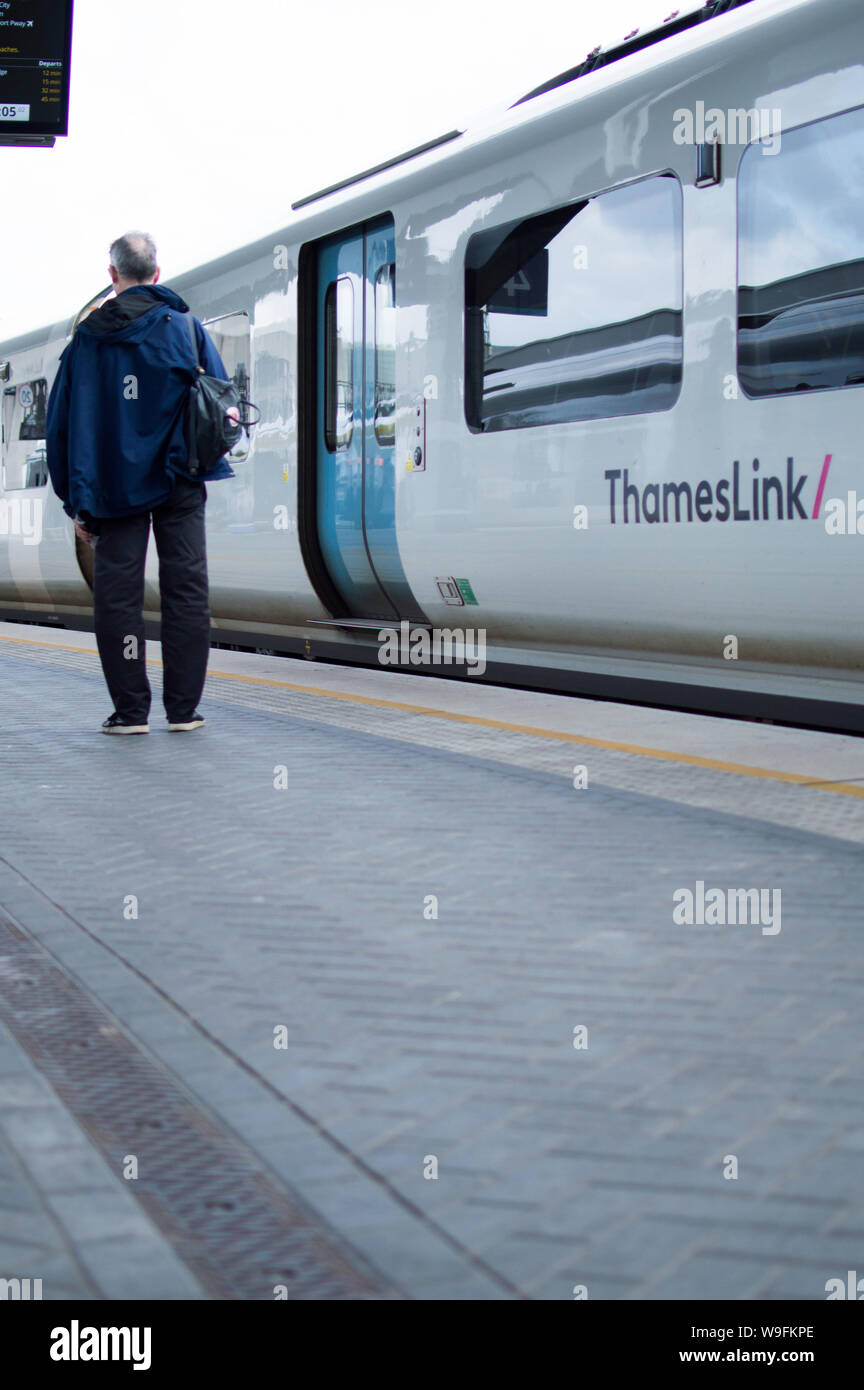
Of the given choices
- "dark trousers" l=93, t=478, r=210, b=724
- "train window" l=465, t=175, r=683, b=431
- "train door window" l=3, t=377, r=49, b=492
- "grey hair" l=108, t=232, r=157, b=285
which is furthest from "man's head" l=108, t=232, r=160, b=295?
"train door window" l=3, t=377, r=49, b=492

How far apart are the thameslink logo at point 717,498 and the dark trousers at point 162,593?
206cm

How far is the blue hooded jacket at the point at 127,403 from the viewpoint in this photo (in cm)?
659

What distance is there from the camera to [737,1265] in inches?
83.7

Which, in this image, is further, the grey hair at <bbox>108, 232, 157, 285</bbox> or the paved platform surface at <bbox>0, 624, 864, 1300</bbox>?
the grey hair at <bbox>108, 232, 157, 285</bbox>

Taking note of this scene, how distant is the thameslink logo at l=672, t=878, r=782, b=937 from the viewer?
375cm

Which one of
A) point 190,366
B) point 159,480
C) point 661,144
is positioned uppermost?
point 661,144

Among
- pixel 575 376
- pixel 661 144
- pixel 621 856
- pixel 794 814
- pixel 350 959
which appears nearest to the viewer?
pixel 350 959

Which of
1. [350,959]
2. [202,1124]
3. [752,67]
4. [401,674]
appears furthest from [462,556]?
[202,1124]

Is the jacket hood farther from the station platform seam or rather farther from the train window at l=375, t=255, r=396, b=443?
the station platform seam

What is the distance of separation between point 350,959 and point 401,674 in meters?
5.76

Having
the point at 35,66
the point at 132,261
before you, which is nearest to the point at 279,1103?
the point at 132,261

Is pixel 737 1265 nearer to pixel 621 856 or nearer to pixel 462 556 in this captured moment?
pixel 621 856
